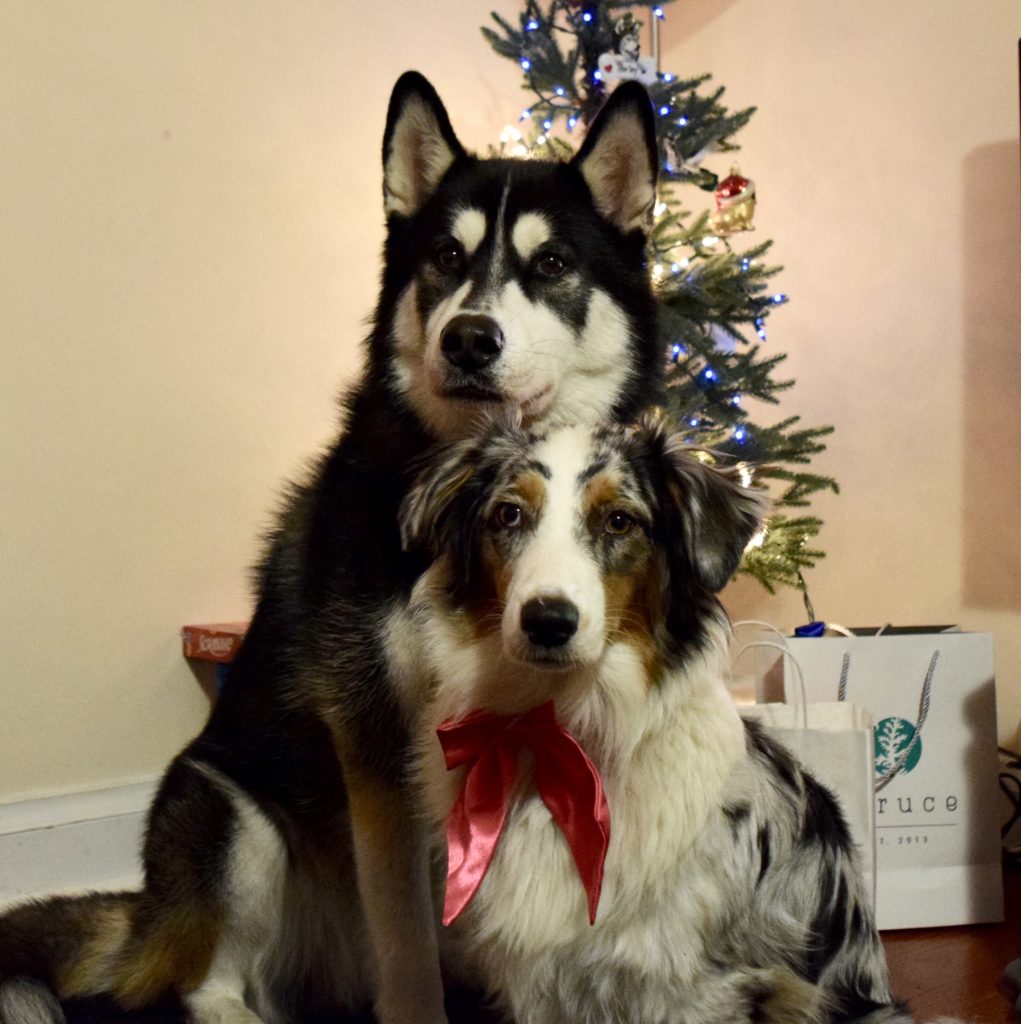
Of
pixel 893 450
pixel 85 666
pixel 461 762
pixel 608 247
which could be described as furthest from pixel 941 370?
pixel 85 666

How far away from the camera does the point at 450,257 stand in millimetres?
1824

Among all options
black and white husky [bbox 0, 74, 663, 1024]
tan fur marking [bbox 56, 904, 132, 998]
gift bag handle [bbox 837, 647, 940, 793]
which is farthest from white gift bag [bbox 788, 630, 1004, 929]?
tan fur marking [bbox 56, 904, 132, 998]

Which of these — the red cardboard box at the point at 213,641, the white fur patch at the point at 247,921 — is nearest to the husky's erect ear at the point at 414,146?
the white fur patch at the point at 247,921

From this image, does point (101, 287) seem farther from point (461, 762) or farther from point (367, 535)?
point (461, 762)

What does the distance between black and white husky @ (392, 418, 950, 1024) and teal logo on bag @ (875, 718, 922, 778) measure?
1.02 meters

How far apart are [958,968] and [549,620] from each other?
1555 millimetres

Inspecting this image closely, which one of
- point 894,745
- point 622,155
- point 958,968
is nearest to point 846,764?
point 894,745

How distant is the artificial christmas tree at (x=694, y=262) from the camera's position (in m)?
2.92

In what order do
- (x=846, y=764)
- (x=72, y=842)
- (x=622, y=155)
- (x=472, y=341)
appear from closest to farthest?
(x=472, y=341) < (x=622, y=155) < (x=846, y=764) < (x=72, y=842)

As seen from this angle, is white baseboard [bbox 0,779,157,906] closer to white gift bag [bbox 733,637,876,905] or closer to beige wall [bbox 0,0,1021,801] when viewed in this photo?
beige wall [bbox 0,0,1021,801]

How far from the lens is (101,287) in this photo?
9.36ft

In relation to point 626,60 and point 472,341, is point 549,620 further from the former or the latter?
point 626,60

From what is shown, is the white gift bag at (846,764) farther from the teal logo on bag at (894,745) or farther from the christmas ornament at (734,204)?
the christmas ornament at (734,204)

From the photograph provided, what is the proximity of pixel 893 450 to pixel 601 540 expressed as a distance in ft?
7.37
